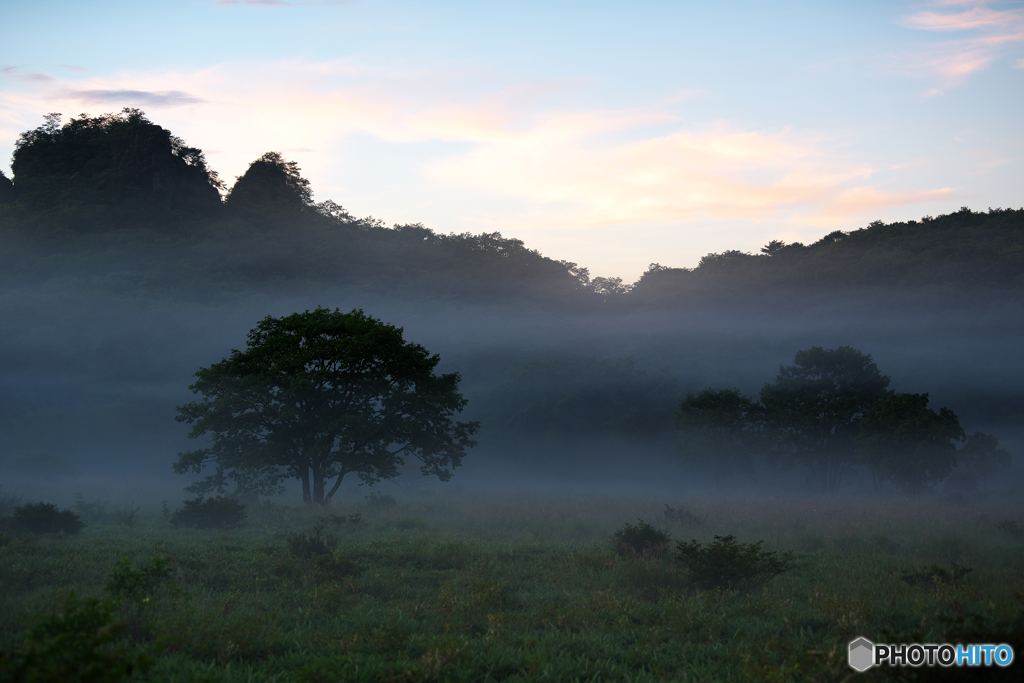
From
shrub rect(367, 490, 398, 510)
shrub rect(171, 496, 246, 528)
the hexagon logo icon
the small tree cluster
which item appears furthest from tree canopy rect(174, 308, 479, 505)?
the small tree cluster

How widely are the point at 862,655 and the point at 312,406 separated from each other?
2227cm

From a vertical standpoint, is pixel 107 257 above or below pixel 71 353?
above

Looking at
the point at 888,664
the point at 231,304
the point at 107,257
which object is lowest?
the point at 888,664

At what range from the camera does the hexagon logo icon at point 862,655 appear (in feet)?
20.3

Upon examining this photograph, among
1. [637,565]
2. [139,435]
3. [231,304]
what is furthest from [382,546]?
[231,304]

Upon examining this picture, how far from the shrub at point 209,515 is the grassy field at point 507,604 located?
182cm

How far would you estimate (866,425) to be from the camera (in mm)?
40094

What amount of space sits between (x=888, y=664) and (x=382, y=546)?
10875 millimetres

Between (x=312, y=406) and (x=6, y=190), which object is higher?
(x=6, y=190)

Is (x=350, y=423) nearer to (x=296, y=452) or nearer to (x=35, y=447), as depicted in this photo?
(x=296, y=452)

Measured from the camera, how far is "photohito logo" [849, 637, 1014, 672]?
5.16m

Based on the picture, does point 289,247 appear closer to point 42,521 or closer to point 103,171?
point 103,171

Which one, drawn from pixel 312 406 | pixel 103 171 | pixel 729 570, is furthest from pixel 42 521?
pixel 103 171

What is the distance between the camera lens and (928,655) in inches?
238
